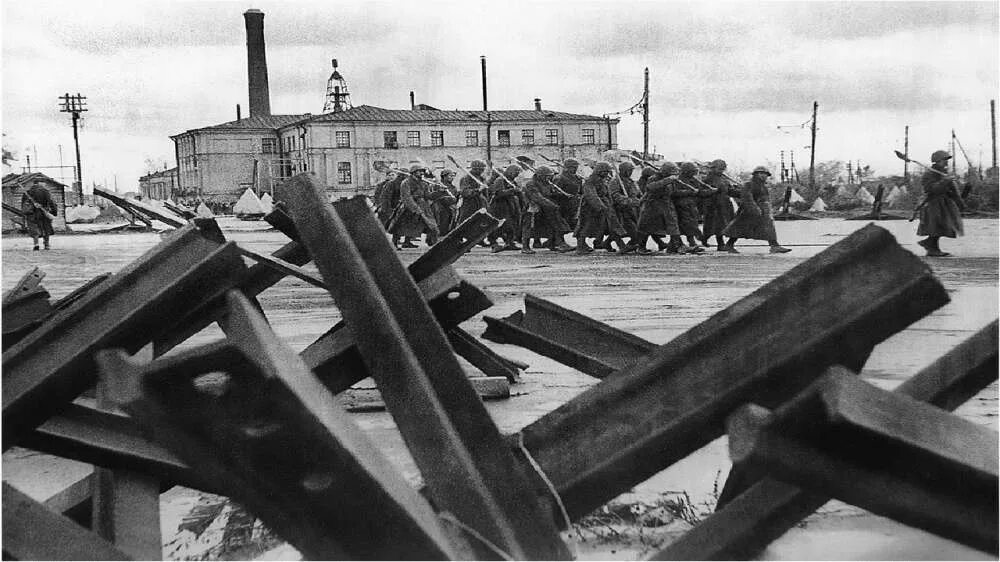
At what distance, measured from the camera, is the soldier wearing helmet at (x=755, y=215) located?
57.9 feet

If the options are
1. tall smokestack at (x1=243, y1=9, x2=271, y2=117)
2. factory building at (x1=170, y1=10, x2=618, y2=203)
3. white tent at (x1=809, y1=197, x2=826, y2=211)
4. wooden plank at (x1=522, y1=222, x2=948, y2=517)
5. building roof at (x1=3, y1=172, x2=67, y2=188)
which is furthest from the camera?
tall smokestack at (x1=243, y1=9, x2=271, y2=117)

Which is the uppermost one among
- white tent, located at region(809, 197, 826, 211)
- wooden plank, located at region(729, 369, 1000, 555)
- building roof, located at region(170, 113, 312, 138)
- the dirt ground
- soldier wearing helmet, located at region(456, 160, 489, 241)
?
building roof, located at region(170, 113, 312, 138)

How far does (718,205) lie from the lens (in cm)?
1858

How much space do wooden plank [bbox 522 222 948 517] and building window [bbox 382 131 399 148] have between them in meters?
56.7

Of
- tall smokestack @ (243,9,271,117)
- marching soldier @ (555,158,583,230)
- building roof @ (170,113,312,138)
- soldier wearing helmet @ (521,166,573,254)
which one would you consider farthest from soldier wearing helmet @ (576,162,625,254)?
tall smokestack @ (243,9,271,117)

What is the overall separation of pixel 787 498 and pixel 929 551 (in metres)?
0.76

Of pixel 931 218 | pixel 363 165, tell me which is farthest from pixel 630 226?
pixel 363 165

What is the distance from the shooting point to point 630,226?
768 inches

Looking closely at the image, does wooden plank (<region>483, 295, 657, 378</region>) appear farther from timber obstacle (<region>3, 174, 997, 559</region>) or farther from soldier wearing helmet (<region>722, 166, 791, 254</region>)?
soldier wearing helmet (<region>722, 166, 791, 254</region>)

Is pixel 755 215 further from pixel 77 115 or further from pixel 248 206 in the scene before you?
pixel 77 115

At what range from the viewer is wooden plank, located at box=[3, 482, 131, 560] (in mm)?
2078

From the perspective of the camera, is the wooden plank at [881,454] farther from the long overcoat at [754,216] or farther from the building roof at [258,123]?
the building roof at [258,123]

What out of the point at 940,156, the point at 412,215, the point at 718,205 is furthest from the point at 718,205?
the point at 412,215

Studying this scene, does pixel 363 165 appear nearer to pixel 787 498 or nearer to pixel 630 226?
pixel 630 226
